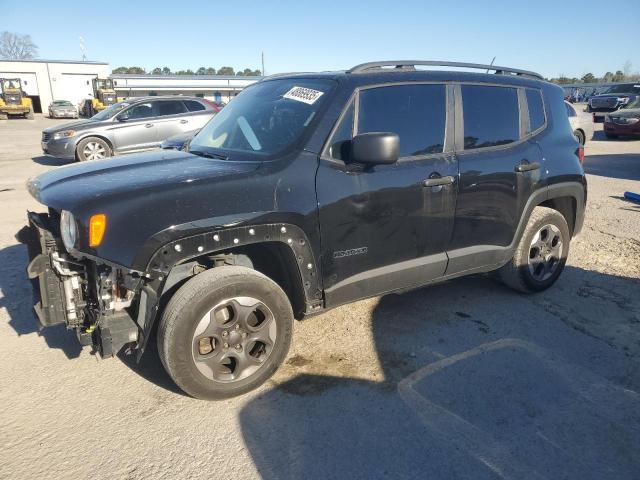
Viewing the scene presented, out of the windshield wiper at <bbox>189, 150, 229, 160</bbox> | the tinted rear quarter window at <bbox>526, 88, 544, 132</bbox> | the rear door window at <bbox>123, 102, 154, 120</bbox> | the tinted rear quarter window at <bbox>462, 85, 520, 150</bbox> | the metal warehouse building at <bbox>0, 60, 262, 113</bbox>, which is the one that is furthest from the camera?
the metal warehouse building at <bbox>0, 60, 262, 113</bbox>

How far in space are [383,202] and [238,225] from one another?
1015 mm

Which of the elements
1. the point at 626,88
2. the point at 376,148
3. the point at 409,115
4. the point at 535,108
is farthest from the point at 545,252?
the point at 626,88

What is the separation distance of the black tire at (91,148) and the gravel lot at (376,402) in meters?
7.96

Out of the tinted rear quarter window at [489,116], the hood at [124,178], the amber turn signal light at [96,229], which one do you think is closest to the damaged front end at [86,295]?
the amber turn signal light at [96,229]

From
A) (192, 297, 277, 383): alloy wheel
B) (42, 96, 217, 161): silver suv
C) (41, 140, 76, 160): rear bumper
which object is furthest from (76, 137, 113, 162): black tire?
(192, 297, 277, 383): alloy wheel

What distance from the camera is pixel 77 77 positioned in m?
51.7

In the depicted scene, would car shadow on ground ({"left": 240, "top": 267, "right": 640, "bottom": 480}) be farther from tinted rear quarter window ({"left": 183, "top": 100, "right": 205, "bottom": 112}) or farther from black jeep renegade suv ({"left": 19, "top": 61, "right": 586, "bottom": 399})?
tinted rear quarter window ({"left": 183, "top": 100, "right": 205, "bottom": 112})

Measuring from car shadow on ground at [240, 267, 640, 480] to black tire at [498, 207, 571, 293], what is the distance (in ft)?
0.96

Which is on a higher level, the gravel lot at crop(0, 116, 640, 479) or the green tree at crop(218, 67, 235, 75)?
the green tree at crop(218, 67, 235, 75)

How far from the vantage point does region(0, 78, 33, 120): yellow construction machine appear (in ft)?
117

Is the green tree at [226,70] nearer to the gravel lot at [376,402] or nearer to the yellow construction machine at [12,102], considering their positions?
the yellow construction machine at [12,102]

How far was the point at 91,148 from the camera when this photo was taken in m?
11.4

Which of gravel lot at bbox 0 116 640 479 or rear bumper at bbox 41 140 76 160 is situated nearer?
gravel lot at bbox 0 116 640 479

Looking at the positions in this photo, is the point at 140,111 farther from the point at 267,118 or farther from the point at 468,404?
the point at 468,404
